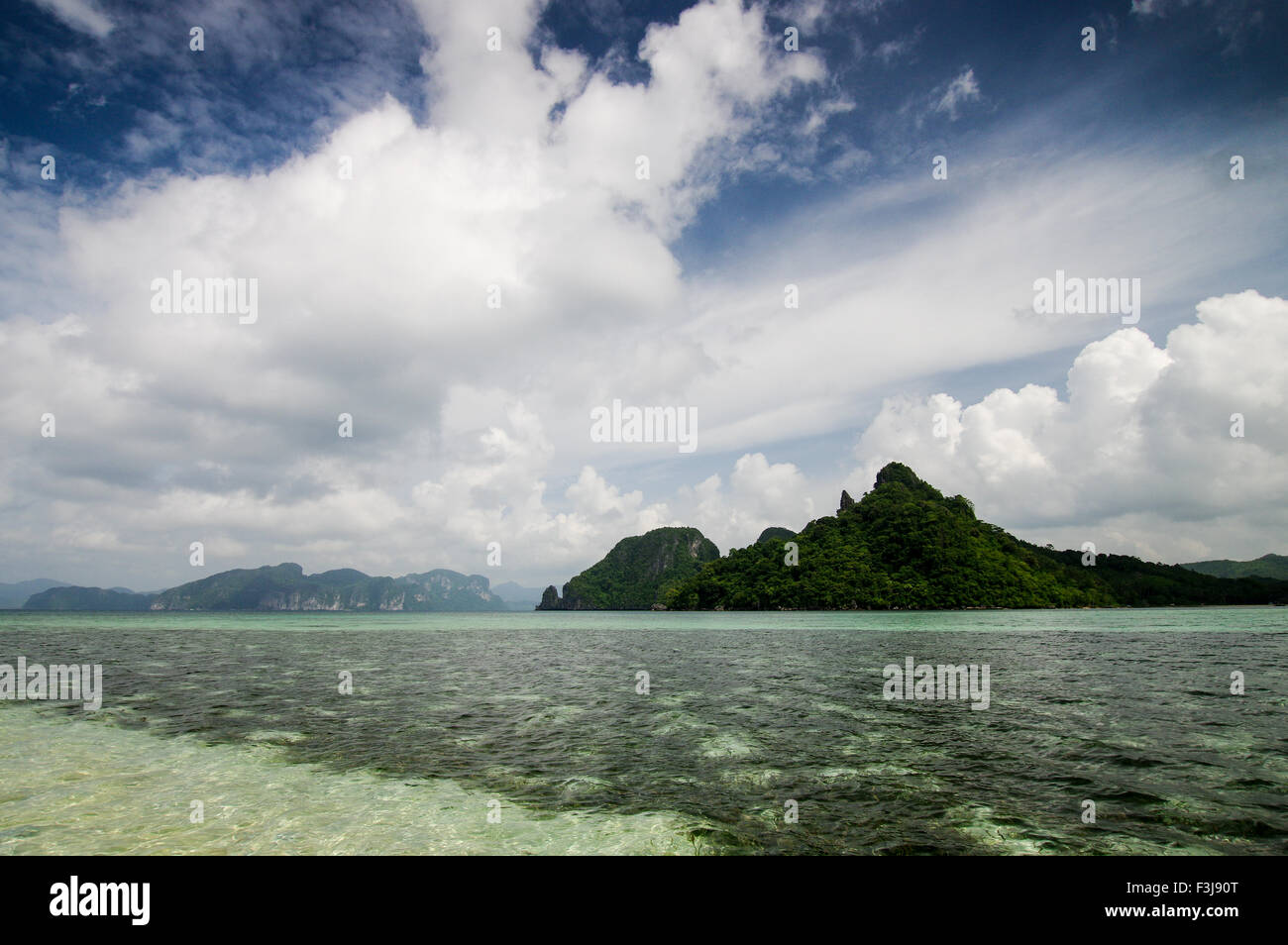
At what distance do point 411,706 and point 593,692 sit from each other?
28.2 ft

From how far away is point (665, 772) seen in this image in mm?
15336

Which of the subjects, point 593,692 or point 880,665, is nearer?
point 593,692

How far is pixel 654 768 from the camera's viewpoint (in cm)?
1577

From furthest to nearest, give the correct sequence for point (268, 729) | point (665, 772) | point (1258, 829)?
1. point (268, 729)
2. point (665, 772)
3. point (1258, 829)

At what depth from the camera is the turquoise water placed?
1116 centimetres

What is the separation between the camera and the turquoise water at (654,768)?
11.2 metres

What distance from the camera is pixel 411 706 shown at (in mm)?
25312
